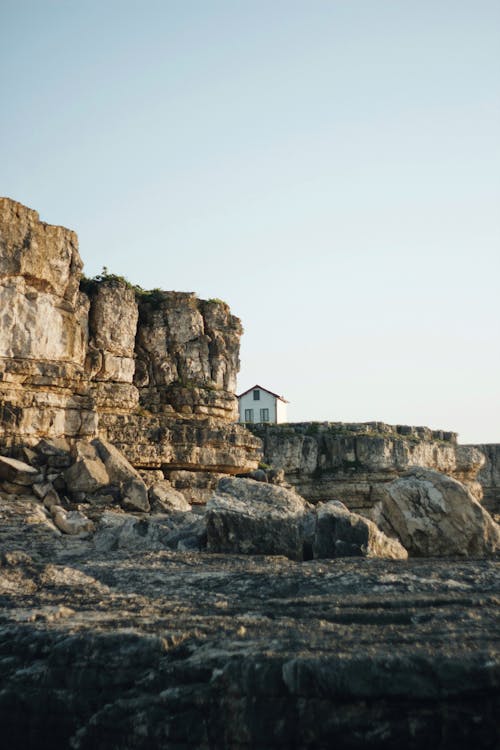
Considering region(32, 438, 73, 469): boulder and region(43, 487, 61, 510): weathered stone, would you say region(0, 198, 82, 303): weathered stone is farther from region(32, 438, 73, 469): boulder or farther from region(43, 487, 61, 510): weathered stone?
region(43, 487, 61, 510): weathered stone

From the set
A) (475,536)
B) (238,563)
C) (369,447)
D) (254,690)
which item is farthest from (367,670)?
(369,447)

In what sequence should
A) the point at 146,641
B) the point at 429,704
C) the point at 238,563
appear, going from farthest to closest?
the point at 238,563 < the point at 146,641 < the point at 429,704

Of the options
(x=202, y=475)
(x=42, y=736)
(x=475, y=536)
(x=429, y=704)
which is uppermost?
(x=202, y=475)

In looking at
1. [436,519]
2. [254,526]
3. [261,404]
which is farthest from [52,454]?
[261,404]

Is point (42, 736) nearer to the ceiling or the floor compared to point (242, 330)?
nearer to the floor

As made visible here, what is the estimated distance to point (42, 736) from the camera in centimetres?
362

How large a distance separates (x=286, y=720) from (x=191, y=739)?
470mm

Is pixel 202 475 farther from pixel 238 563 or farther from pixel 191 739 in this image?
pixel 191 739

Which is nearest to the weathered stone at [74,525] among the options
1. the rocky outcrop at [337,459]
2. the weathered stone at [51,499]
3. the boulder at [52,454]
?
the weathered stone at [51,499]

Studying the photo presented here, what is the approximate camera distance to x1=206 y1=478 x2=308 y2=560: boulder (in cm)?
808

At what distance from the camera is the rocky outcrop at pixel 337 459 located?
3975 centimetres

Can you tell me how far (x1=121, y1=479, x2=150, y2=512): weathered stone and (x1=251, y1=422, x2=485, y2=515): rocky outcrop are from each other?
2170 cm

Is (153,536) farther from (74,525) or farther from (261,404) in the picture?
(261,404)

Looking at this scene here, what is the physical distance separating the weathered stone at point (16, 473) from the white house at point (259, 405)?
41926 mm
